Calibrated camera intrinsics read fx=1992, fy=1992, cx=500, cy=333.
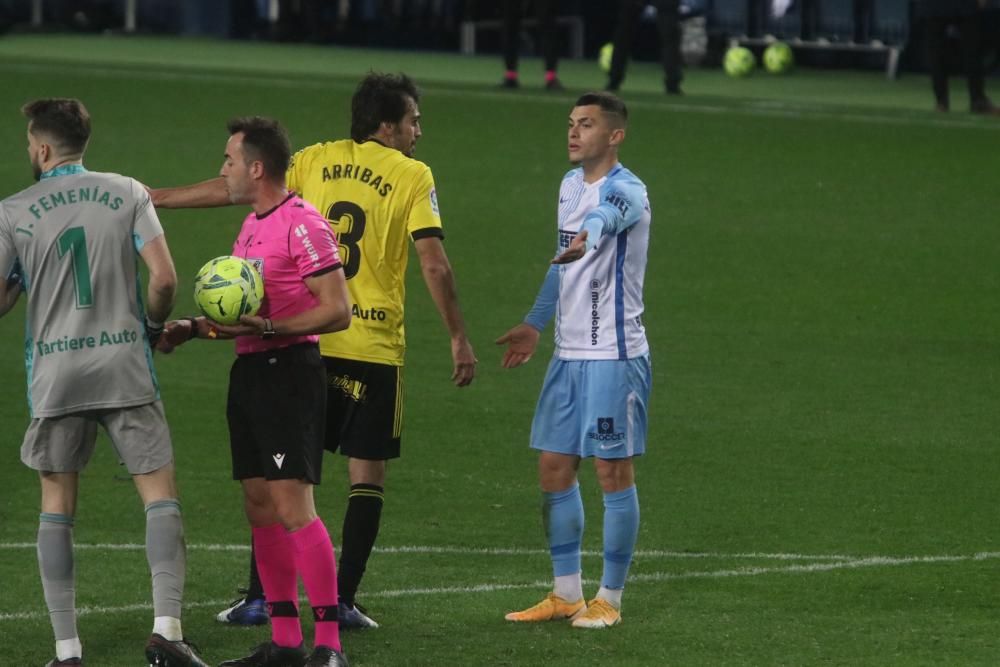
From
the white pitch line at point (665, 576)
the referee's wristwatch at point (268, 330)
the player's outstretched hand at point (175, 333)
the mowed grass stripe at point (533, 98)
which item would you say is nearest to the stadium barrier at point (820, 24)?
the mowed grass stripe at point (533, 98)

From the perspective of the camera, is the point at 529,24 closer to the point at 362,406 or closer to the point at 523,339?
the point at 523,339

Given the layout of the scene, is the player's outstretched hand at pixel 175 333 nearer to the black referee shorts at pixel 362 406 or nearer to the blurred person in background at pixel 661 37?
the black referee shorts at pixel 362 406

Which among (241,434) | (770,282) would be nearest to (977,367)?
(770,282)

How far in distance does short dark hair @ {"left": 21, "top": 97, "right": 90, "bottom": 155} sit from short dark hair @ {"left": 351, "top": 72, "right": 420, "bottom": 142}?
1.26 meters

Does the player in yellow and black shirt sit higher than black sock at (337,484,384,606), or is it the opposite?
the player in yellow and black shirt

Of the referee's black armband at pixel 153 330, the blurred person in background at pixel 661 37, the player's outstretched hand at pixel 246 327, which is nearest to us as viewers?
the player's outstretched hand at pixel 246 327

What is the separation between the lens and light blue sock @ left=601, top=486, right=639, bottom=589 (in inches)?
282

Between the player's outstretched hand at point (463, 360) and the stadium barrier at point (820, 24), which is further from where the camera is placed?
the stadium barrier at point (820, 24)

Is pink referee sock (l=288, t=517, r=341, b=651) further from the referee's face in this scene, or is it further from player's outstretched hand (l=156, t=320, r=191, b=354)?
the referee's face

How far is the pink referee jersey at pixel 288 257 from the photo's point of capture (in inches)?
252

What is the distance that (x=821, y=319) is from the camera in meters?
14.5

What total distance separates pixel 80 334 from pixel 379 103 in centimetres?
155

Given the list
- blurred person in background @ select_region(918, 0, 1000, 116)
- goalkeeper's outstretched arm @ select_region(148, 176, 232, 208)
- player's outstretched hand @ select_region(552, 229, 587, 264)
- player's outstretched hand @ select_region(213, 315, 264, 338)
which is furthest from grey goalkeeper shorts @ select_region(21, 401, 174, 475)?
blurred person in background @ select_region(918, 0, 1000, 116)

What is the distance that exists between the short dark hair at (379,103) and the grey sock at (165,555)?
1654mm
